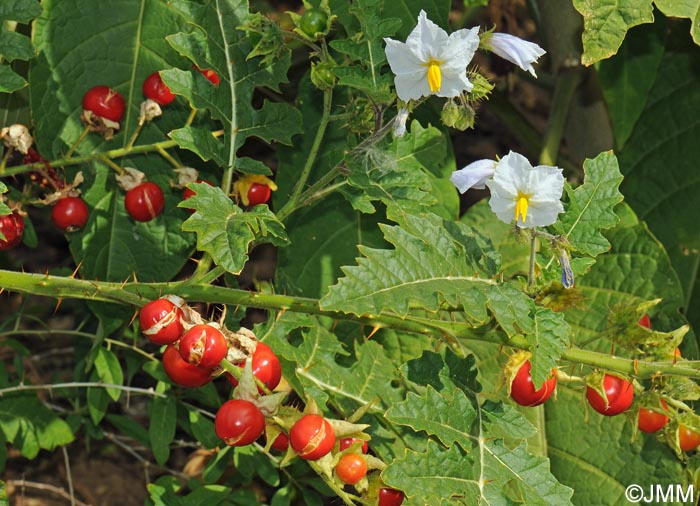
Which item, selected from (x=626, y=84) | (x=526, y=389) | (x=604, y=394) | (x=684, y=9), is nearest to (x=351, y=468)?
(x=526, y=389)

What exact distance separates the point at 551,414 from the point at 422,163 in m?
0.69

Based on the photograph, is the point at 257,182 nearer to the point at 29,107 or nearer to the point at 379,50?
the point at 379,50

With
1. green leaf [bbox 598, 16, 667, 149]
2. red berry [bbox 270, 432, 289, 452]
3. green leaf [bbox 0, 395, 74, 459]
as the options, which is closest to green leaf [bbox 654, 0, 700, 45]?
green leaf [bbox 598, 16, 667, 149]

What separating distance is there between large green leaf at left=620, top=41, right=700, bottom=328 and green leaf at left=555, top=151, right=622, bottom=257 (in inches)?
31.5

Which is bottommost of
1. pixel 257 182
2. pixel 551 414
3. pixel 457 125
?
pixel 551 414

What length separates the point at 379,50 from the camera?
1.44 metres

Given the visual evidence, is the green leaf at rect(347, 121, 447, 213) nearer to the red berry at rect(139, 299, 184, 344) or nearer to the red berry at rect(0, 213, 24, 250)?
the red berry at rect(139, 299, 184, 344)

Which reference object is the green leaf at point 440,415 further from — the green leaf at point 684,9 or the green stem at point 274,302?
the green leaf at point 684,9

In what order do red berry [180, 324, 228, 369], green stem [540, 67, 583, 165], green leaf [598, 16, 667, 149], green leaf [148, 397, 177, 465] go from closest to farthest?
red berry [180, 324, 228, 369] < green leaf [148, 397, 177, 465] < green leaf [598, 16, 667, 149] < green stem [540, 67, 583, 165]

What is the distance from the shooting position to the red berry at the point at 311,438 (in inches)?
53.7

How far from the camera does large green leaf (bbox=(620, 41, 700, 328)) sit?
2152mm

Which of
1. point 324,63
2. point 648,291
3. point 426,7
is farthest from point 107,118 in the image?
point 648,291

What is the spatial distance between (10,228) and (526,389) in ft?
3.09

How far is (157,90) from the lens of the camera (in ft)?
5.69
